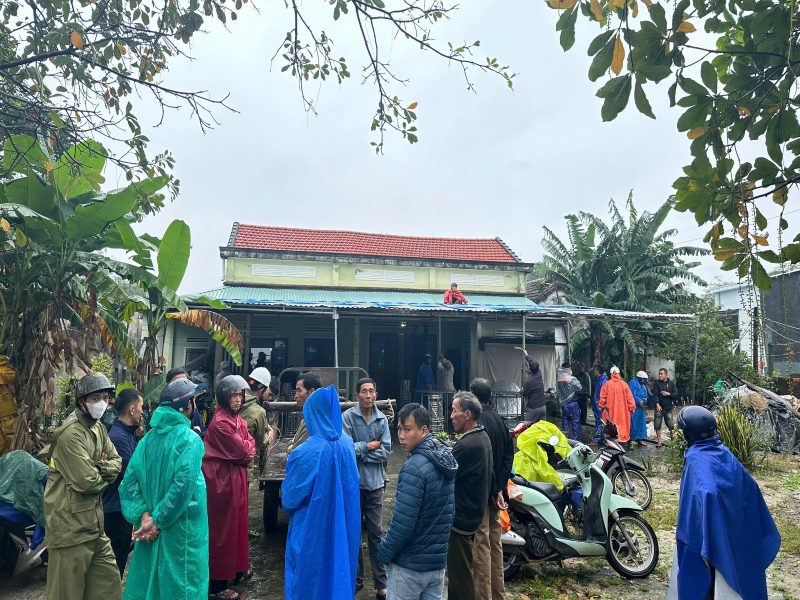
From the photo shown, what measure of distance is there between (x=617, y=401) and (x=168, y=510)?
846cm

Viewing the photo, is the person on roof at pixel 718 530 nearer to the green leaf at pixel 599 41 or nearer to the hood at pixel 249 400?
the green leaf at pixel 599 41

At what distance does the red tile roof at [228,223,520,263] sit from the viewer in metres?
16.2

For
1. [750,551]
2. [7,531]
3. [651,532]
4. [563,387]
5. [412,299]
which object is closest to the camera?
[750,551]

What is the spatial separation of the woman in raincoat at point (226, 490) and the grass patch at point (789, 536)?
5.45 metres

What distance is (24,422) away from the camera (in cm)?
479

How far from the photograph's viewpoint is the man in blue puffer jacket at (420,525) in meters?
2.79

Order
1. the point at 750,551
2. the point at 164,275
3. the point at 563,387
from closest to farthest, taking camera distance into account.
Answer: the point at 750,551 < the point at 164,275 < the point at 563,387

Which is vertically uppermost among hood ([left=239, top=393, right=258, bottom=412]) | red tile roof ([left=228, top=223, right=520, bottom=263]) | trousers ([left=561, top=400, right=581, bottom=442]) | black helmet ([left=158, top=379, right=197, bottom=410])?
red tile roof ([left=228, top=223, right=520, bottom=263])

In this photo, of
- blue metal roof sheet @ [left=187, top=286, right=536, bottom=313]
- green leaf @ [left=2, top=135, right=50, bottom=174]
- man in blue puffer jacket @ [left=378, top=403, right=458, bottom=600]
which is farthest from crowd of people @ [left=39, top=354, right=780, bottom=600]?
blue metal roof sheet @ [left=187, top=286, right=536, bottom=313]

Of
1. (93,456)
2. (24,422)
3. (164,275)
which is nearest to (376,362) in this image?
(164,275)

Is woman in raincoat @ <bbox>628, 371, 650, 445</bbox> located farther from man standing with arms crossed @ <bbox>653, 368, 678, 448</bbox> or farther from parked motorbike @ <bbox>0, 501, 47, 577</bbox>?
parked motorbike @ <bbox>0, 501, 47, 577</bbox>

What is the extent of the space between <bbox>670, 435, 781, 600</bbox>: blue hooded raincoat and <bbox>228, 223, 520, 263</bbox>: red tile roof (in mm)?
12761

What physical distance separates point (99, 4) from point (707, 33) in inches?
175

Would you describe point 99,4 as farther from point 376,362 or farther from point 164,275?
point 376,362
